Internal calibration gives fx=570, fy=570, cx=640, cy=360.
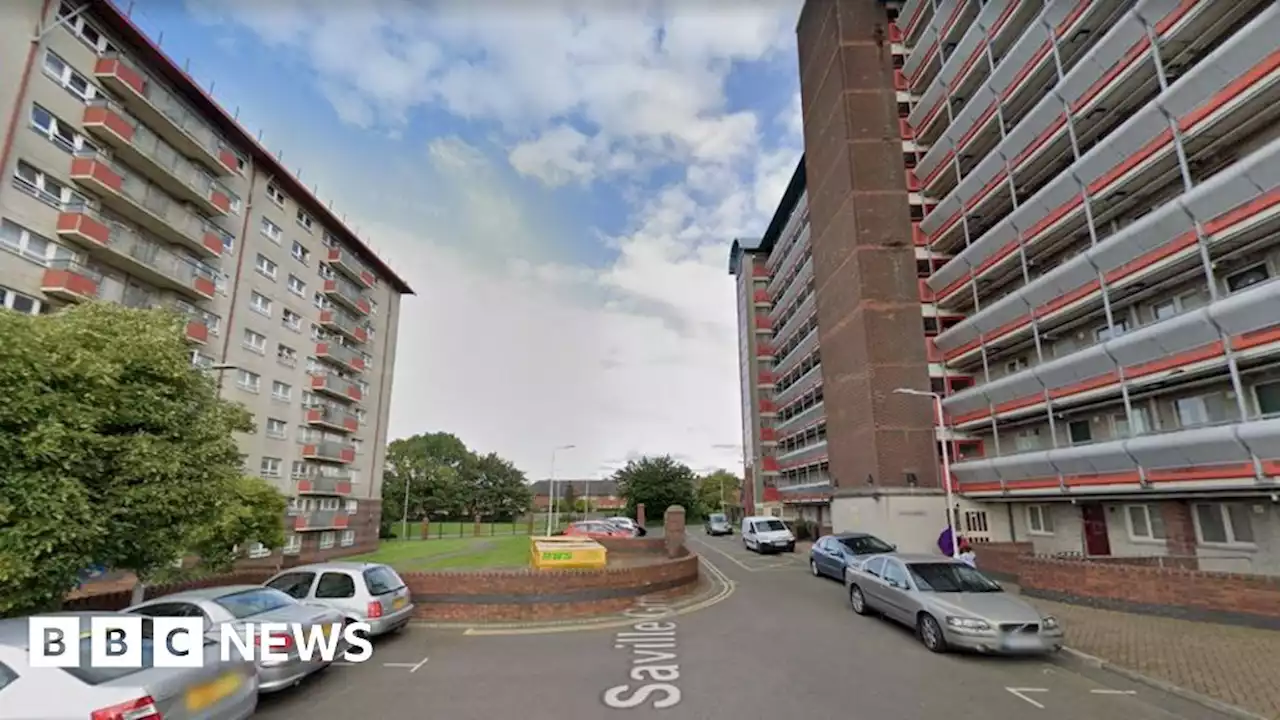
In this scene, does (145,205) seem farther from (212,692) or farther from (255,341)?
(212,692)

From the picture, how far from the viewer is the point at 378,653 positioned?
9.28 m

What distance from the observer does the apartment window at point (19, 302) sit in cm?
1794

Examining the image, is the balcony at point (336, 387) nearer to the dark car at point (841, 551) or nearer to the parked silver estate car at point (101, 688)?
the dark car at point (841, 551)

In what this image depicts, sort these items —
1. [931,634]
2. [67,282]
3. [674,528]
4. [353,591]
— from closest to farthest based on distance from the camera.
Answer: [931,634] < [353,591] < [67,282] < [674,528]

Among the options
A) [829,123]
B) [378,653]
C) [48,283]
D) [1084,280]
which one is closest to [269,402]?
[48,283]

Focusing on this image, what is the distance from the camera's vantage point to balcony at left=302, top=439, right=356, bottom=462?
3393 centimetres

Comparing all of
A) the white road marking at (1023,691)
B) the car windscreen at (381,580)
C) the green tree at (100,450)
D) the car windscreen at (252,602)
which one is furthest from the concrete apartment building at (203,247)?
the white road marking at (1023,691)

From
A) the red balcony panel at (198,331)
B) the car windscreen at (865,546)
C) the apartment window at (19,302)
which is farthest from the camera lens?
the red balcony panel at (198,331)

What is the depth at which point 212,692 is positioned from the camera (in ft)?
17.7

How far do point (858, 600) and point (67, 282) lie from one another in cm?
2620

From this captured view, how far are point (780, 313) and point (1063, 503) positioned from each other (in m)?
29.2

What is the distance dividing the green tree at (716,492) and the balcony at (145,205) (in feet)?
209

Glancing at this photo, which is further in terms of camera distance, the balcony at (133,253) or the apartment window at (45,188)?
the balcony at (133,253)

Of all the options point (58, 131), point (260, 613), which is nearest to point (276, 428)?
point (58, 131)
